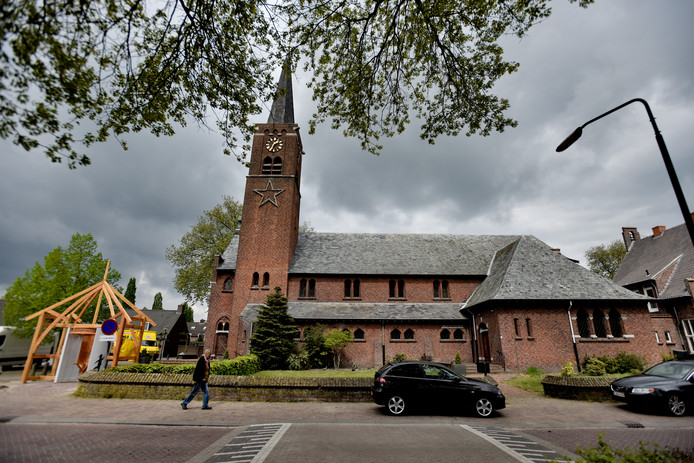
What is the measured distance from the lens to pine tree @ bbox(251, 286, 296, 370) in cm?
2025

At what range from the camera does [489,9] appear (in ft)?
20.5

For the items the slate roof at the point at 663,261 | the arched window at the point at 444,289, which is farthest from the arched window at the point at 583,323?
the slate roof at the point at 663,261

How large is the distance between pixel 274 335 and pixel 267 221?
10.2m

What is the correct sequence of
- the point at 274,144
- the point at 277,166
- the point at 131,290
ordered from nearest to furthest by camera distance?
1. the point at 277,166
2. the point at 274,144
3. the point at 131,290

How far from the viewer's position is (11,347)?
85.1 feet

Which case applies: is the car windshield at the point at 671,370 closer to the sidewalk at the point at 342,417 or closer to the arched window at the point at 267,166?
the sidewalk at the point at 342,417

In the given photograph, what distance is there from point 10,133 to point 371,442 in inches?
292

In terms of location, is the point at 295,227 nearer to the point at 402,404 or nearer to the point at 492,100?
the point at 402,404

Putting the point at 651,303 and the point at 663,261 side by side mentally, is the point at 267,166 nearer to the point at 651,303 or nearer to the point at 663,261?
the point at 651,303

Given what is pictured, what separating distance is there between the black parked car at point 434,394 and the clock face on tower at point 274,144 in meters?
24.7

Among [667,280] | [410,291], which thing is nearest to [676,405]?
[410,291]

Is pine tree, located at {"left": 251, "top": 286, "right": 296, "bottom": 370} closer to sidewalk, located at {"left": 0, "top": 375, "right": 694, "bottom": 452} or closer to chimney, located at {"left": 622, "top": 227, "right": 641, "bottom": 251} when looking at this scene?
sidewalk, located at {"left": 0, "top": 375, "right": 694, "bottom": 452}

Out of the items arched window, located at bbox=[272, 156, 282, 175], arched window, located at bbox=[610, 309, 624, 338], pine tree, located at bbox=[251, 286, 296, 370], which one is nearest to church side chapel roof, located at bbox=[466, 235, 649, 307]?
arched window, located at bbox=[610, 309, 624, 338]

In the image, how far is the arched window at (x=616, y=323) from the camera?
67.5 feet
